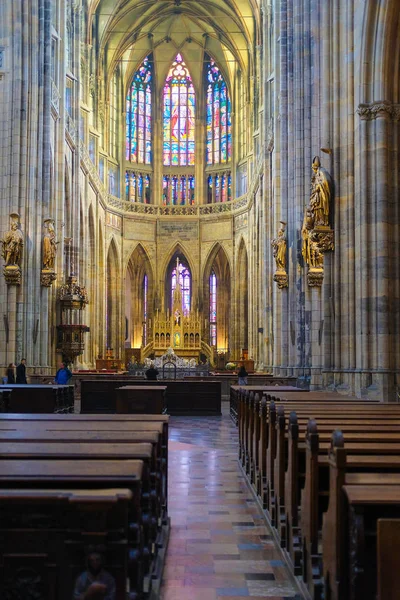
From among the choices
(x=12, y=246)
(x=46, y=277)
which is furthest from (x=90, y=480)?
(x=46, y=277)

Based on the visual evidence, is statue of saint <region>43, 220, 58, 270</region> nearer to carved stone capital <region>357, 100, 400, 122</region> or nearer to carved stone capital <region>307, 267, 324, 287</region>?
carved stone capital <region>307, 267, 324, 287</region>

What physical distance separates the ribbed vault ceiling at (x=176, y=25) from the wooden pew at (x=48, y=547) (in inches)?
1538

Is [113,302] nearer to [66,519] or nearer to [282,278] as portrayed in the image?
[282,278]

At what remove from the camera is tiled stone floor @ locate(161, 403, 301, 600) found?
538 centimetres

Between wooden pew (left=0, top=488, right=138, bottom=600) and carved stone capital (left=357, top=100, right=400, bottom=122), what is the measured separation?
37.7ft

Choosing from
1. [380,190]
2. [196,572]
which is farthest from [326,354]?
[196,572]

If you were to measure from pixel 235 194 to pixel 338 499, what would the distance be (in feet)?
149

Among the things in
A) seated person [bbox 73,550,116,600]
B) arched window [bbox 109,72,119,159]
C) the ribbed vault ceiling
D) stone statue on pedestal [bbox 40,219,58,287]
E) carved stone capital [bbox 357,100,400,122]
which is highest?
the ribbed vault ceiling

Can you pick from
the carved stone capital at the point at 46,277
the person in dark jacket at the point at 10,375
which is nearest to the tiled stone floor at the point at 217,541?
the person in dark jacket at the point at 10,375

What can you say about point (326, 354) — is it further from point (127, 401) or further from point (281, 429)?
point (281, 429)

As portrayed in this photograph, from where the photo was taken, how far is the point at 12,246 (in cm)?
2306

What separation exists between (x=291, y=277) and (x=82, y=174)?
14.9m

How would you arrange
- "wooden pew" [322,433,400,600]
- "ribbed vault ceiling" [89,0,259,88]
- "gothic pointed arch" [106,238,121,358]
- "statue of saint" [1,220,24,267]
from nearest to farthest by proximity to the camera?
"wooden pew" [322,433,400,600] → "statue of saint" [1,220,24,267] → "ribbed vault ceiling" [89,0,259,88] → "gothic pointed arch" [106,238,121,358]

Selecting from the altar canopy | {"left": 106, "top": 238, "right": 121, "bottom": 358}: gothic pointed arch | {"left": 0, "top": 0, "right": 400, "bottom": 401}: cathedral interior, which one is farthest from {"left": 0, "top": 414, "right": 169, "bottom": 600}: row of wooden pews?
{"left": 106, "top": 238, "right": 121, "bottom": 358}: gothic pointed arch
